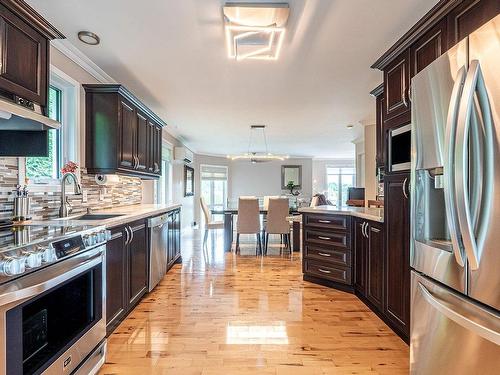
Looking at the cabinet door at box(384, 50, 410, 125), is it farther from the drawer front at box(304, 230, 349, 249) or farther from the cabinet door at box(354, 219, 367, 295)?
the drawer front at box(304, 230, 349, 249)

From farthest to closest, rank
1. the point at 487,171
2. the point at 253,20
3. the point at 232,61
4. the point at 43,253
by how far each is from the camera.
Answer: the point at 232,61 < the point at 253,20 < the point at 43,253 < the point at 487,171

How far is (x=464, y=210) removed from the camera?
1.18 m

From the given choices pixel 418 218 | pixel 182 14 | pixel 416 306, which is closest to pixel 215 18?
pixel 182 14

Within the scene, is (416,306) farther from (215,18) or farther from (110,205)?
(110,205)

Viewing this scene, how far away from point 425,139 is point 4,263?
6.21 feet

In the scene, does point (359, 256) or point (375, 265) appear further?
point (359, 256)

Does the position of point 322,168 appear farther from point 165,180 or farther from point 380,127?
point 380,127

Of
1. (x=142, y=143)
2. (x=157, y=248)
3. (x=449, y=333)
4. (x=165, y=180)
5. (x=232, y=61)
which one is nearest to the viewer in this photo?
(x=449, y=333)

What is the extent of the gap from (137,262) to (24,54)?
189 centimetres

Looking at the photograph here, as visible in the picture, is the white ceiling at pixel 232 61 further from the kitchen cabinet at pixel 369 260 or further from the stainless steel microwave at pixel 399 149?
the kitchen cabinet at pixel 369 260

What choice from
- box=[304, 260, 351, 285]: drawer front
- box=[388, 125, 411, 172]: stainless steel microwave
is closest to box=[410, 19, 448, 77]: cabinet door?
box=[388, 125, 411, 172]: stainless steel microwave

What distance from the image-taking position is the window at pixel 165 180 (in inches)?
255

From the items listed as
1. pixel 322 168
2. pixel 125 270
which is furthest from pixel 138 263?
pixel 322 168

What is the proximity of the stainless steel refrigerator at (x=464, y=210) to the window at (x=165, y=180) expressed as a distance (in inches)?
217
